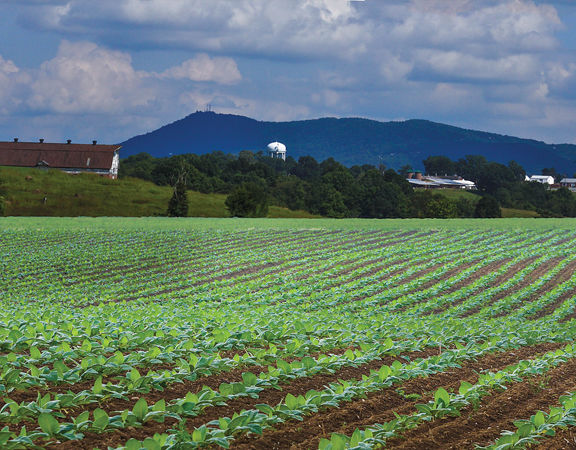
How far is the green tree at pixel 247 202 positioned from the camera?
365 feet

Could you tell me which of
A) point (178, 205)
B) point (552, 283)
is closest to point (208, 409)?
point (552, 283)

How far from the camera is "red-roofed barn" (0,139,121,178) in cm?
16412

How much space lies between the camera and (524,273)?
3769 centimetres

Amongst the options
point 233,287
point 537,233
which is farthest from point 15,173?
point 233,287

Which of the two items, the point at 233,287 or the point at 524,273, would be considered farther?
the point at 524,273

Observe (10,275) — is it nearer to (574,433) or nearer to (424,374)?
(424,374)

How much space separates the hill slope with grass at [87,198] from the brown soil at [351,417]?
10277cm

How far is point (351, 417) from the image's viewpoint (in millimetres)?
9633

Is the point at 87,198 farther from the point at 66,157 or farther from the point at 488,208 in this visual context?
the point at 488,208

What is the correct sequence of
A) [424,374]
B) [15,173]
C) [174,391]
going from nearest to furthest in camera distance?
[174,391]
[424,374]
[15,173]

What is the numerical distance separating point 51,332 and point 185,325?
9.72 ft

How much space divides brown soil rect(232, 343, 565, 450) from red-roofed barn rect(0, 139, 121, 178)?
155m

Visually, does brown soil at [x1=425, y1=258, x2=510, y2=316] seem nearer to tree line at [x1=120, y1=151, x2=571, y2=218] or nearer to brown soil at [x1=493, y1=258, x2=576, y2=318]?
brown soil at [x1=493, y1=258, x2=576, y2=318]

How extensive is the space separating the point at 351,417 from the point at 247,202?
334 feet
